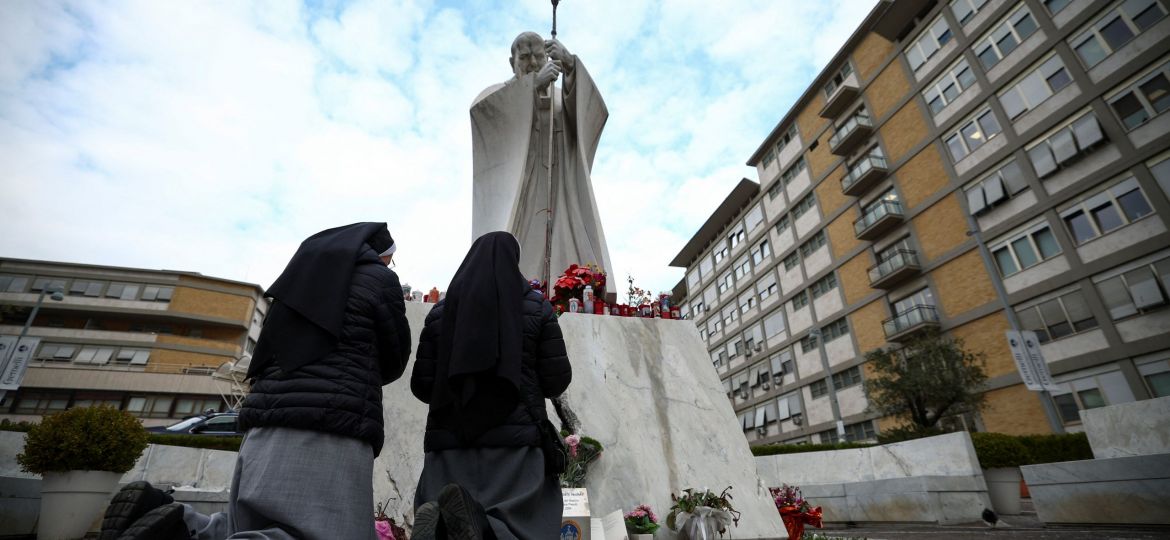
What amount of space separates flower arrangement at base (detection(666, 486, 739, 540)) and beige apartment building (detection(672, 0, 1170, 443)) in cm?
1532

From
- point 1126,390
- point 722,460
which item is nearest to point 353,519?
point 722,460

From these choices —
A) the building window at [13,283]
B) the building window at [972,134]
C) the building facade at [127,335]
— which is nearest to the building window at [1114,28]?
the building window at [972,134]

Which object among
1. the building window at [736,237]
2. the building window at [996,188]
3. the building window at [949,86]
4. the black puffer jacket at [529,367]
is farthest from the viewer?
the building window at [736,237]

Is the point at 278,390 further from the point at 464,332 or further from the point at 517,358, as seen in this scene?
the point at 517,358

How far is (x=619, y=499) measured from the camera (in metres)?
4.32

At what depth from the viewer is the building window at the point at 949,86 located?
69.3 ft

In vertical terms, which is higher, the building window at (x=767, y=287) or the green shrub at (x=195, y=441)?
the building window at (x=767, y=287)

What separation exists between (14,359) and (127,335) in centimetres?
3070

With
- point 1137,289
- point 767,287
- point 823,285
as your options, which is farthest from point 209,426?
point 767,287

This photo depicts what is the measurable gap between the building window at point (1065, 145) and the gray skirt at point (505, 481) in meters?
22.0

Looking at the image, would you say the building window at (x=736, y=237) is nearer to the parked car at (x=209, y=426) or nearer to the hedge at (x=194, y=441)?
the parked car at (x=209, y=426)

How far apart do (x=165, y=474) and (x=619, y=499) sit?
661cm

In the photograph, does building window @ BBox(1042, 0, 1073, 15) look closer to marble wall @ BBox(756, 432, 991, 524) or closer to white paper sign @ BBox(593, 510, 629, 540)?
marble wall @ BBox(756, 432, 991, 524)

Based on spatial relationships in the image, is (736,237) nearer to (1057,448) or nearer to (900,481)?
(1057,448)
